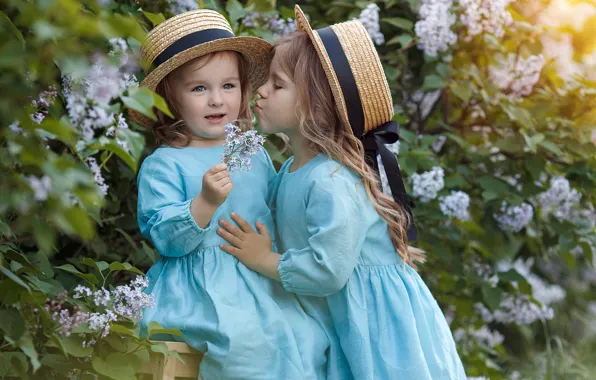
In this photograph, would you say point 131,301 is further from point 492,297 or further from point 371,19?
point 492,297

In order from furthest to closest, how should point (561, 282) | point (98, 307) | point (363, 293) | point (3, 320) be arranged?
point (561, 282)
point (363, 293)
point (98, 307)
point (3, 320)

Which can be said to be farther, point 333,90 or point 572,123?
point 572,123

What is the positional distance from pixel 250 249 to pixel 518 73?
74.7 inches

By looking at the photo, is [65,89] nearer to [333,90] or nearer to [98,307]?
[98,307]

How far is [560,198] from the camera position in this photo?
11.4ft

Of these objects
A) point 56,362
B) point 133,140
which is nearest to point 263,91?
point 133,140

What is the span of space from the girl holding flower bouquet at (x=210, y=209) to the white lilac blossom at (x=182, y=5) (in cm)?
37

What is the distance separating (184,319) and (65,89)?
0.73m

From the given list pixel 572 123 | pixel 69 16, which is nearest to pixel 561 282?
pixel 572 123

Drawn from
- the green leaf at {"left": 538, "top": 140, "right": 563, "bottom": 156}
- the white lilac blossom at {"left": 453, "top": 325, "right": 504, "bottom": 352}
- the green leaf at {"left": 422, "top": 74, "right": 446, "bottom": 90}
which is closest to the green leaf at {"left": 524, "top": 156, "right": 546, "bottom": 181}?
the green leaf at {"left": 538, "top": 140, "right": 563, "bottom": 156}

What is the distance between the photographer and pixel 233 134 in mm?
2074

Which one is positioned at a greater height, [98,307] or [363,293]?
[98,307]

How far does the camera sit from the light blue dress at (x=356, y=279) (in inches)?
86.0

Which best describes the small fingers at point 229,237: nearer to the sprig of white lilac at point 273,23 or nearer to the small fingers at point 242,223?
the small fingers at point 242,223
